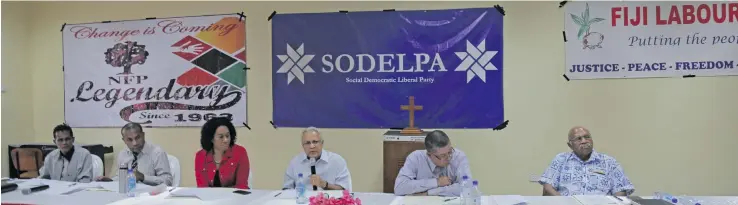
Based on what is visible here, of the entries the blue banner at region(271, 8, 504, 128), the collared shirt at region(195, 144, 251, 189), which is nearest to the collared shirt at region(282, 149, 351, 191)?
the collared shirt at region(195, 144, 251, 189)

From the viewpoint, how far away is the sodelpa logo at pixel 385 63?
428 centimetres

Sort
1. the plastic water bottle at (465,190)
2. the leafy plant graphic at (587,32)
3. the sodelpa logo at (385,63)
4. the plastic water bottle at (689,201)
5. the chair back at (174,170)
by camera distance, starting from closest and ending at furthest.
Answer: the plastic water bottle at (689,201), the plastic water bottle at (465,190), the chair back at (174,170), the leafy plant graphic at (587,32), the sodelpa logo at (385,63)

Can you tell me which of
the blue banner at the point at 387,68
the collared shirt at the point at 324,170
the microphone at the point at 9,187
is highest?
the blue banner at the point at 387,68

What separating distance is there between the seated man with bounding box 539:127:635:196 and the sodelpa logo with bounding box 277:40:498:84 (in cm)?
113

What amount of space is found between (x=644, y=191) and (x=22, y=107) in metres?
5.42

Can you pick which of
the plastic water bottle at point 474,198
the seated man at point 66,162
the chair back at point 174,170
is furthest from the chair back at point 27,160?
the plastic water bottle at point 474,198

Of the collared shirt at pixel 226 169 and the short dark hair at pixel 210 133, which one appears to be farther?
the short dark hair at pixel 210 133

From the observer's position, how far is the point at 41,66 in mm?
5070

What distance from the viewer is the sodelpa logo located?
4.28m

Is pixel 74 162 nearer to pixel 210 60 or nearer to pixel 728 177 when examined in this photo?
pixel 210 60

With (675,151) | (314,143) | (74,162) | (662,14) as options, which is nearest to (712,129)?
(675,151)

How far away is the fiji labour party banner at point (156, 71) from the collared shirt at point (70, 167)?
88 cm

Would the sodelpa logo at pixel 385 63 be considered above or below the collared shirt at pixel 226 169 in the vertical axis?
above

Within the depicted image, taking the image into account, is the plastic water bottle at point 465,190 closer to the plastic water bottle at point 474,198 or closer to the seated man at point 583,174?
the plastic water bottle at point 474,198
